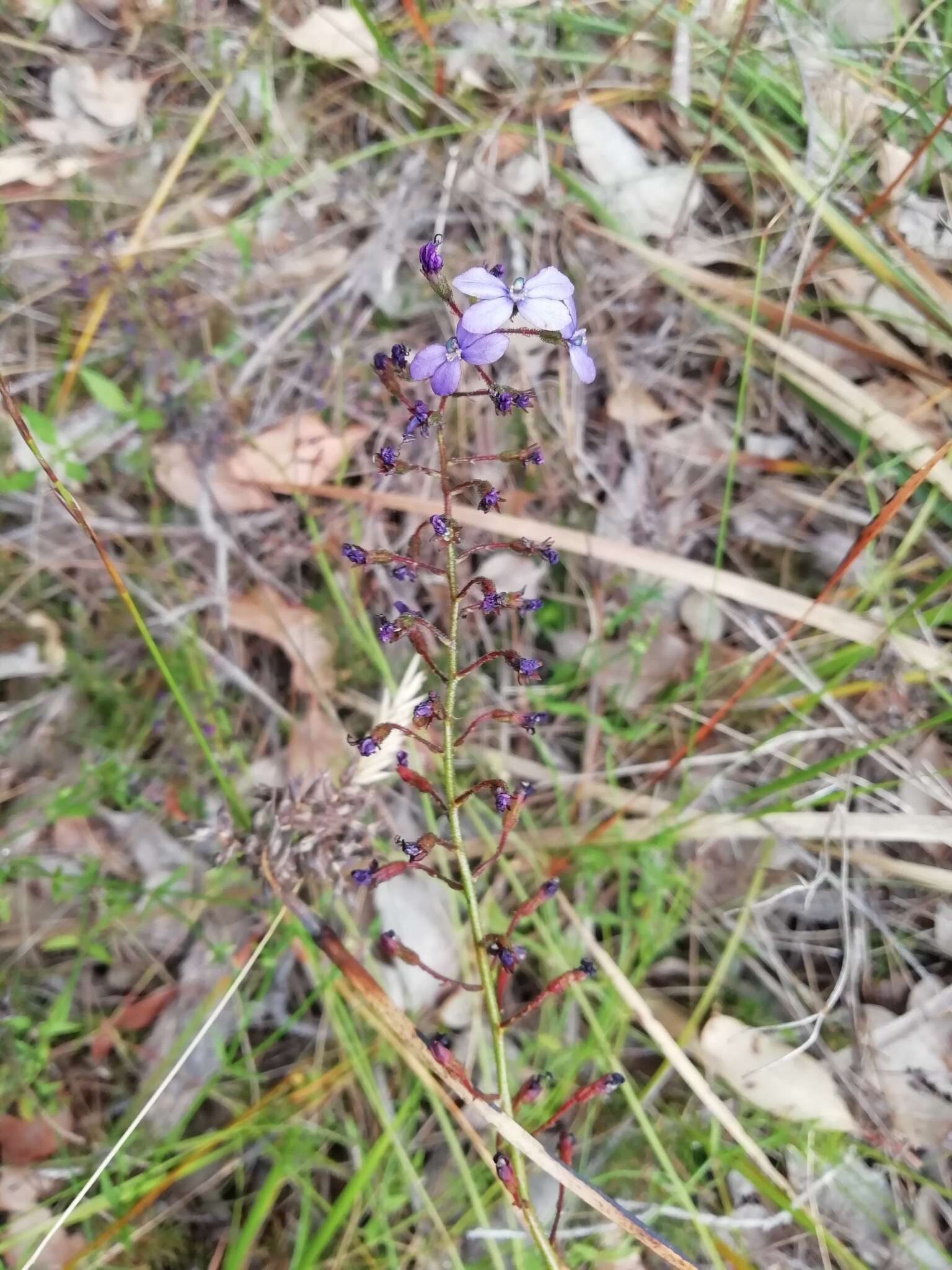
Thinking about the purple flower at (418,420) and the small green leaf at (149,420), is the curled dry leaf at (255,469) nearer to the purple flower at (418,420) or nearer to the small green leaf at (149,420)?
the small green leaf at (149,420)

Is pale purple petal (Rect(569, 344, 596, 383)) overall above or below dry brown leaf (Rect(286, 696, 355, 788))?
above

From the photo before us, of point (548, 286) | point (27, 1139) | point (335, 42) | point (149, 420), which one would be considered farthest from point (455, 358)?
point (27, 1139)

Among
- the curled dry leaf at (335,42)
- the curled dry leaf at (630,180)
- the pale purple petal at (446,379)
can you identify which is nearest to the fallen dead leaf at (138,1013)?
the pale purple petal at (446,379)

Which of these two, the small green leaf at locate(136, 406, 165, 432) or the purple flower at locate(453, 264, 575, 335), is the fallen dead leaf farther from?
the purple flower at locate(453, 264, 575, 335)

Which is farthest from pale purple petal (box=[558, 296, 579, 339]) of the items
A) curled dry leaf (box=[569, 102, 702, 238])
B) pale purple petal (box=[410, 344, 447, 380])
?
curled dry leaf (box=[569, 102, 702, 238])

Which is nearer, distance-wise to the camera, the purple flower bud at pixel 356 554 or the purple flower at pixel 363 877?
the purple flower bud at pixel 356 554

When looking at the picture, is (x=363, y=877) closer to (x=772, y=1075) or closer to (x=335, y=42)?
(x=772, y=1075)

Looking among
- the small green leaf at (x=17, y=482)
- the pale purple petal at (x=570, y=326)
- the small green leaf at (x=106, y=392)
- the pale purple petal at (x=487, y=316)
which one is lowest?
the small green leaf at (x=17, y=482)
